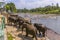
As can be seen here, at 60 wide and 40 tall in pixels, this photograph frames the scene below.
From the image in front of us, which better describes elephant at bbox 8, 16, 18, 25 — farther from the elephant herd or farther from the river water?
the river water

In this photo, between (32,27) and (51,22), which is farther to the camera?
(51,22)

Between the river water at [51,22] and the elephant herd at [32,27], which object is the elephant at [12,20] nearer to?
the elephant herd at [32,27]

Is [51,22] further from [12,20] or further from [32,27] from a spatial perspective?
[32,27]

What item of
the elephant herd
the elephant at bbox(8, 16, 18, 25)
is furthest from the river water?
the elephant herd

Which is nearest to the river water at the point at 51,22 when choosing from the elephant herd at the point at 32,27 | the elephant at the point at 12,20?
the elephant at the point at 12,20

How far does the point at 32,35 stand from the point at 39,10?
55.7 meters

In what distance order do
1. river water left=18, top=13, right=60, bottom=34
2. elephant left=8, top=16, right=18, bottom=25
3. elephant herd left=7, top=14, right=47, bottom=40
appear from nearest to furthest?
1. elephant herd left=7, top=14, right=47, bottom=40
2. elephant left=8, top=16, right=18, bottom=25
3. river water left=18, top=13, right=60, bottom=34

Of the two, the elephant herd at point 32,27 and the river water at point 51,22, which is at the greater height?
the elephant herd at point 32,27

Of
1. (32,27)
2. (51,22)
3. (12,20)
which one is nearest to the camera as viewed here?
(32,27)

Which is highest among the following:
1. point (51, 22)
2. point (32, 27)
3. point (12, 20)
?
point (32, 27)

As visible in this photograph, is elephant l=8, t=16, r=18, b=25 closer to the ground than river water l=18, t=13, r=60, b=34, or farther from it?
farther from it

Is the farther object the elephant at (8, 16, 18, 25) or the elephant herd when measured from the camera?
the elephant at (8, 16, 18, 25)

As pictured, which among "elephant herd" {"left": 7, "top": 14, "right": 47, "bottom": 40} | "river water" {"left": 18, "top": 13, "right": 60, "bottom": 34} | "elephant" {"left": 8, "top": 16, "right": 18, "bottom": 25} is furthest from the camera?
"river water" {"left": 18, "top": 13, "right": 60, "bottom": 34}

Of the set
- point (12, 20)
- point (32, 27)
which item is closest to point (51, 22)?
point (12, 20)
